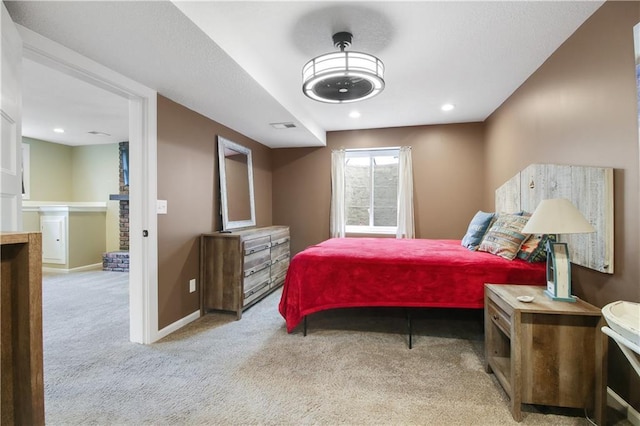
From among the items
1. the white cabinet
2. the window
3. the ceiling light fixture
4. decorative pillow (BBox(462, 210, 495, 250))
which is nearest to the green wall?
the white cabinet

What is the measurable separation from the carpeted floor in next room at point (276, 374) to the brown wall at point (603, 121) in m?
0.80

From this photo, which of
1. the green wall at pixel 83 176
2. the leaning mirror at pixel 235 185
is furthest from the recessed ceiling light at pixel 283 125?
the green wall at pixel 83 176

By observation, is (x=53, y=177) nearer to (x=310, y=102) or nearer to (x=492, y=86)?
(x=310, y=102)

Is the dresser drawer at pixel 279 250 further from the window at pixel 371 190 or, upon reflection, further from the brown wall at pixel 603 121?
the brown wall at pixel 603 121

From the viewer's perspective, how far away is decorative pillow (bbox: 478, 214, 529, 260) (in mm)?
2316

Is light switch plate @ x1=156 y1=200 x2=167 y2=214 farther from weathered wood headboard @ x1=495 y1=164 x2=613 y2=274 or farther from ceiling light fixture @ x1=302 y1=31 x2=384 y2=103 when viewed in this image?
weathered wood headboard @ x1=495 y1=164 x2=613 y2=274

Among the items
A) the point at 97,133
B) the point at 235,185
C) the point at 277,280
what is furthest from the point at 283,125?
the point at 97,133

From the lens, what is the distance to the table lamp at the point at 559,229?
159 cm

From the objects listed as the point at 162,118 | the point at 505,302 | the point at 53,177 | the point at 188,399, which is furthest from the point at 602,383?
the point at 53,177

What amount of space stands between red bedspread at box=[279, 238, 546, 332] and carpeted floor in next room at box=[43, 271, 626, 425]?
362 millimetres

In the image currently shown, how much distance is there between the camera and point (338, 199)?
15.4 feet

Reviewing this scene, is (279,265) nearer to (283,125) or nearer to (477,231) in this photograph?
(283,125)

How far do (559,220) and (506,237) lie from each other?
0.84 meters

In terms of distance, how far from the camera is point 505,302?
1.72 meters
